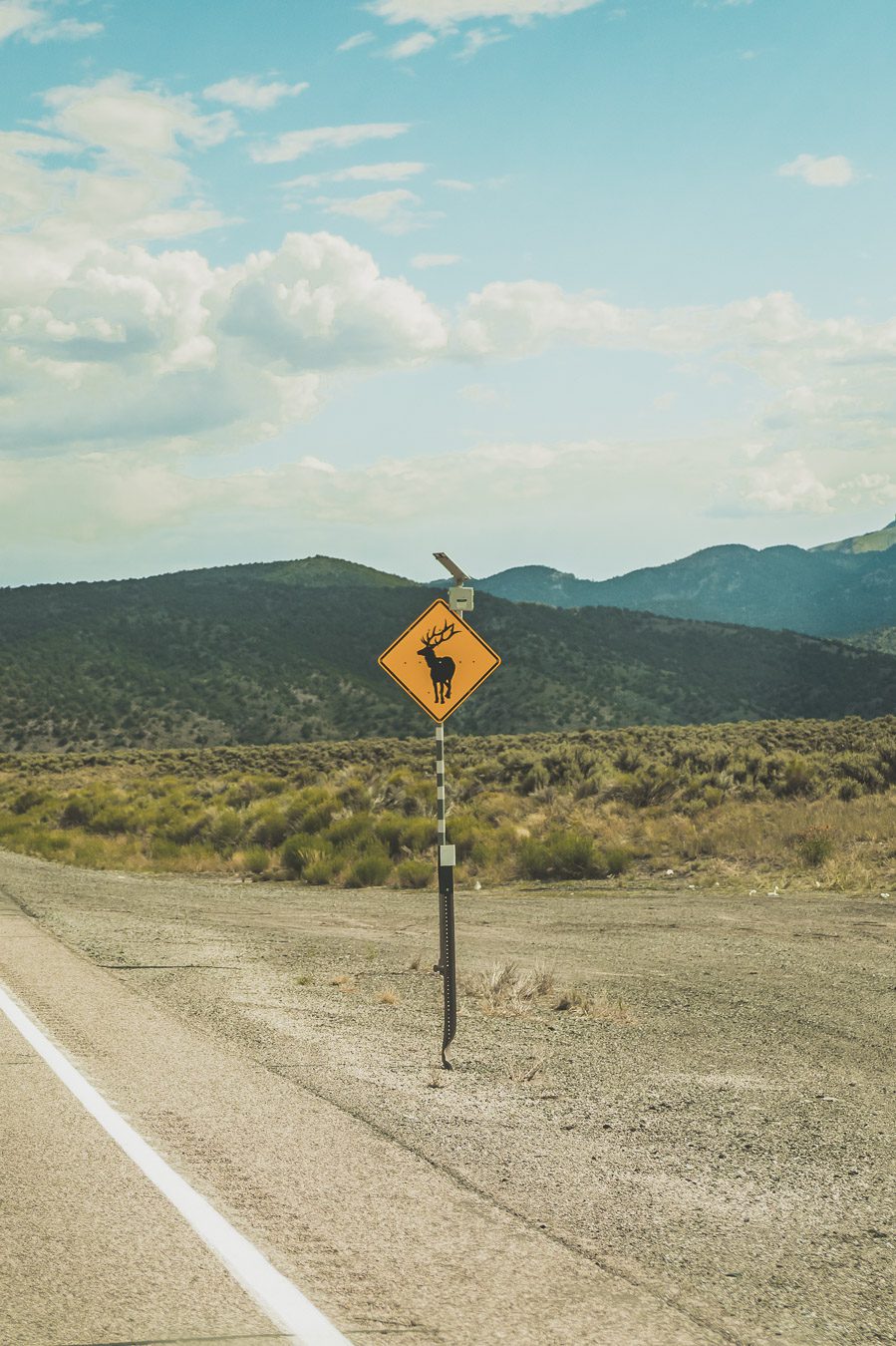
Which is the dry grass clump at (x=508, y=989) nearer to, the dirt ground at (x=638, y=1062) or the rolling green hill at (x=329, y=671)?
the dirt ground at (x=638, y=1062)

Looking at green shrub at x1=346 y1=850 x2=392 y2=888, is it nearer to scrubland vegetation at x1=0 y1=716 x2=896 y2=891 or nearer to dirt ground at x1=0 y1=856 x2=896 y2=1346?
scrubland vegetation at x1=0 y1=716 x2=896 y2=891

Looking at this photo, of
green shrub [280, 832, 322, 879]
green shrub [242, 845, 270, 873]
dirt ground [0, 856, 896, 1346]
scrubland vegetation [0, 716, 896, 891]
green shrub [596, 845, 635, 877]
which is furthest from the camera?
green shrub [242, 845, 270, 873]

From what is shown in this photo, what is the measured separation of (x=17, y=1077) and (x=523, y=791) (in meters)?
23.9

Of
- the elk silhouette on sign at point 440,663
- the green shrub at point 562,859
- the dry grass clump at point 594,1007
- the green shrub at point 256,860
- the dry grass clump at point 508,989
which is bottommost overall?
the green shrub at point 256,860

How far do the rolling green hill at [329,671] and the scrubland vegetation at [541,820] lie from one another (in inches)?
1683

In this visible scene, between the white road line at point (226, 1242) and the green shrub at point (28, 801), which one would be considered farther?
the green shrub at point (28, 801)

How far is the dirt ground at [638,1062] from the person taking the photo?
16.9 ft

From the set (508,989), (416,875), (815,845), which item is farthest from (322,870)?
(508,989)

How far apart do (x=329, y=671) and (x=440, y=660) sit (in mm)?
88831

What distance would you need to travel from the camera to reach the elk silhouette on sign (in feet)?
31.1

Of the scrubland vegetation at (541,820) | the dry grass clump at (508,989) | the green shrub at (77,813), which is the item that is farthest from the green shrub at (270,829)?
the dry grass clump at (508,989)

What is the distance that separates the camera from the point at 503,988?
38.4 feet

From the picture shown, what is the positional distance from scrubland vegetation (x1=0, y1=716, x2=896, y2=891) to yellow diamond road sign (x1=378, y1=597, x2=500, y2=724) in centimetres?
1248

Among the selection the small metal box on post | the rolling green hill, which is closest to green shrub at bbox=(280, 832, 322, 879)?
the small metal box on post
